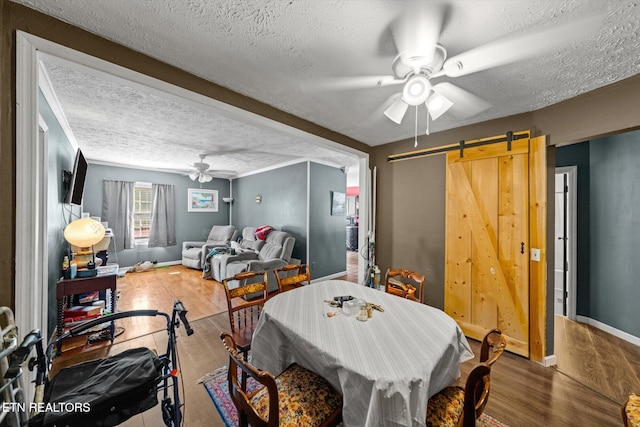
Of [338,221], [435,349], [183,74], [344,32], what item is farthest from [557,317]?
[183,74]

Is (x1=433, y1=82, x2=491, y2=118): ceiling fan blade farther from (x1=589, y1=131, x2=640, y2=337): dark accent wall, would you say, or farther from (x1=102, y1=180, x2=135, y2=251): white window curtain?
(x1=102, y1=180, x2=135, y2=251): white window curtain

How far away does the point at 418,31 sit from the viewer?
4.36ft

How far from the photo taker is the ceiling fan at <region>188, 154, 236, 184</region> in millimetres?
4801

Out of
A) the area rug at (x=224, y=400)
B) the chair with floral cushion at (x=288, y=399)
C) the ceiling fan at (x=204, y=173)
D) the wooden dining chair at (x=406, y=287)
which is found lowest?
the area rug at (x=224, y=400)

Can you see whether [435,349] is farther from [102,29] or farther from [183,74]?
[102,29]

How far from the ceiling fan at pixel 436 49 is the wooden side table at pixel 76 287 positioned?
3318 mm

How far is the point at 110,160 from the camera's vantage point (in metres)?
5.31

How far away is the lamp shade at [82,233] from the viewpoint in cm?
255

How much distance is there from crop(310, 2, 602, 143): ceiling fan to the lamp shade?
3261 millimetres

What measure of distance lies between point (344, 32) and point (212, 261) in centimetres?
474

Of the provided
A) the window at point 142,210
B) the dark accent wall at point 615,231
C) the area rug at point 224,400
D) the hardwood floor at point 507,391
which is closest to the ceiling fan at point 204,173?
the window at point 142,210

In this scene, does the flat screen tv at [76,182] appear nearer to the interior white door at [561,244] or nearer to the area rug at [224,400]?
the area rug at [224,400]

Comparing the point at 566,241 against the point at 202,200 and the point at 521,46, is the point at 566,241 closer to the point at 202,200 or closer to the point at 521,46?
the point at 521,46

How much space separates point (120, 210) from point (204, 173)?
2.16 meters
